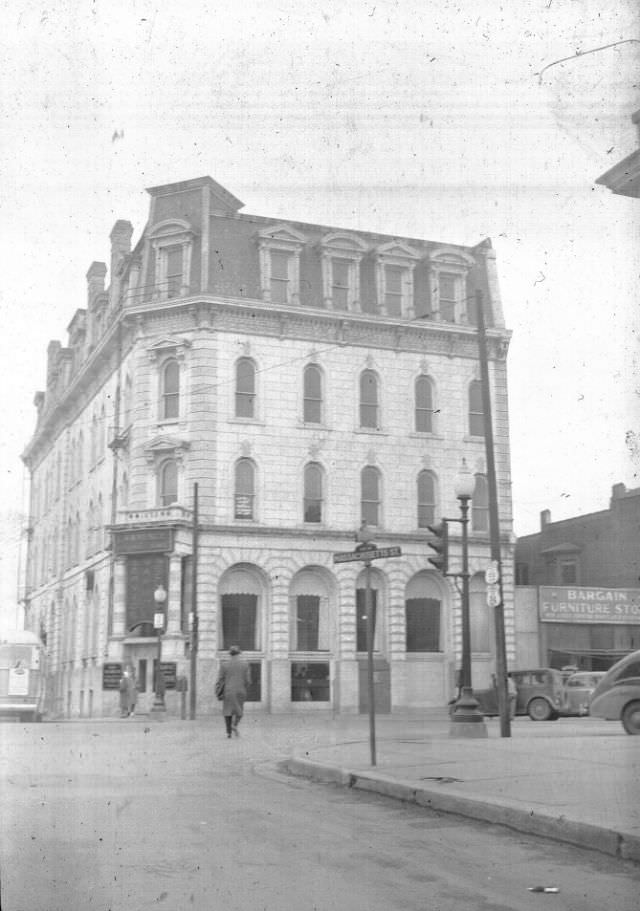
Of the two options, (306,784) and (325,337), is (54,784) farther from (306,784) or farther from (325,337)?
(325,337)

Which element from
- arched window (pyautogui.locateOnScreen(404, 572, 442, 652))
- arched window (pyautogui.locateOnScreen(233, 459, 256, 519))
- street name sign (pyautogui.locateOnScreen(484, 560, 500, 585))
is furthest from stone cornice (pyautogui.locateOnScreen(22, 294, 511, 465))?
street name sign (pyautogui.locateOnScreen(484, 560, 500, 585))

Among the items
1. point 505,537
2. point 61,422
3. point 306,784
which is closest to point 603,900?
point 306,784

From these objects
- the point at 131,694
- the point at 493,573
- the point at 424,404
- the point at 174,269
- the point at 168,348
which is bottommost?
the point at 131,694

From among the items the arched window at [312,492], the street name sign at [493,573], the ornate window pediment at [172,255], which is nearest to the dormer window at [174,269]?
the ornate window pediment at [172,255]

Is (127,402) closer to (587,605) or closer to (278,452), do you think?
(278,452)

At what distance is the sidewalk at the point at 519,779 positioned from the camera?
7859 mm

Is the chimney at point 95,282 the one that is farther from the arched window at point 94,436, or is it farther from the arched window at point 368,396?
the arched window at point 368,396

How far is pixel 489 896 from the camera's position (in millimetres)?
6141

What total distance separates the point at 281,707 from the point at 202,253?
15984 mm

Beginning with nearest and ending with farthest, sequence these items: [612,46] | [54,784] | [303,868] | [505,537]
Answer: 1. [303,868]
2. [612,46]
3. [54,784]
4. [505,537]

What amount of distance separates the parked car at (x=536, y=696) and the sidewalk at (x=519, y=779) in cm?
1583

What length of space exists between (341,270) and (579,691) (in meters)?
18.2

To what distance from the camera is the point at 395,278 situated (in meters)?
42.8

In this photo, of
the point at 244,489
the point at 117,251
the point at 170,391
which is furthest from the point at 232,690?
the point at 117,251
